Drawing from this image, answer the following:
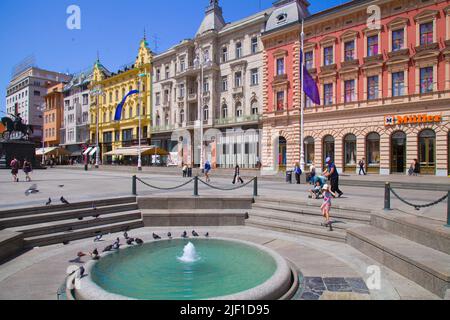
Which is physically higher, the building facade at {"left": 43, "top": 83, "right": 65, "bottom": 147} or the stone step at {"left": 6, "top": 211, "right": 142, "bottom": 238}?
the building facade at {"left": 43, "top": 83, "right": 65, "bottom": 147}

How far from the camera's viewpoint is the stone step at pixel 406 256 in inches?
195

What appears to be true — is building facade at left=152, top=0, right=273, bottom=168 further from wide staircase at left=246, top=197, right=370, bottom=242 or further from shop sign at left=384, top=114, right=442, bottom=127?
wide staircase at left=246, top=197, right=370, bottom=242

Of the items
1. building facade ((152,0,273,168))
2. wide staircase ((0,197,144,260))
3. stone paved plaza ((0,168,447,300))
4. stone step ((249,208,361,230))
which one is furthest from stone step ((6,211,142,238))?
building facade ((152,0,273,168))

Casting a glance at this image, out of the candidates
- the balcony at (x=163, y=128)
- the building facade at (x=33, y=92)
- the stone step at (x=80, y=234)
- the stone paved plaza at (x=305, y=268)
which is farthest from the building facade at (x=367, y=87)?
the building facade at (x=33, y=92)

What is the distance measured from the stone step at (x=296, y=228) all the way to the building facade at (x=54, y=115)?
77.1 meters

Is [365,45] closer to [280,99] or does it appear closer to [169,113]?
[280,99]

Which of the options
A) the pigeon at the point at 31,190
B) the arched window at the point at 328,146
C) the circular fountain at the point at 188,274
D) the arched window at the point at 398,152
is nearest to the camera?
the circular fountain at the point at 188,274

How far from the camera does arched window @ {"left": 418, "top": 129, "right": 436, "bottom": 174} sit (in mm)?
24322

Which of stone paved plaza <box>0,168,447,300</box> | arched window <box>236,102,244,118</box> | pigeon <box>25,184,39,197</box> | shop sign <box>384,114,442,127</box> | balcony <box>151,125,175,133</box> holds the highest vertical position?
arched window <box>236,102,244,118</box>

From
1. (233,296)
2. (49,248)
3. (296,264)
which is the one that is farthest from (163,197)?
(233,296)

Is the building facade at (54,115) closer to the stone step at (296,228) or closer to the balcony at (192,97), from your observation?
the balcony at (192,97)

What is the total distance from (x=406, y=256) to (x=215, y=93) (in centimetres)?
3717

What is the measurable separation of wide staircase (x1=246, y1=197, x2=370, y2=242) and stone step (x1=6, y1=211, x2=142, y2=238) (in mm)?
4184

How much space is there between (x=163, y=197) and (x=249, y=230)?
351 cm
